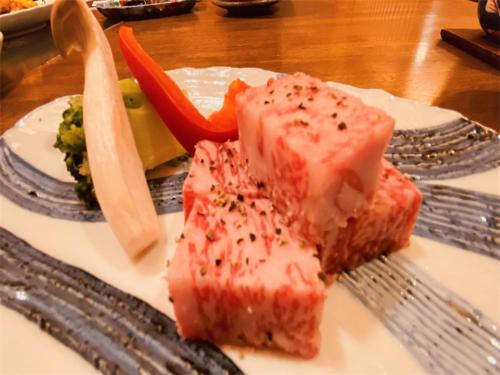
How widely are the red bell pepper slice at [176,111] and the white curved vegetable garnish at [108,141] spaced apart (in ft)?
0.55

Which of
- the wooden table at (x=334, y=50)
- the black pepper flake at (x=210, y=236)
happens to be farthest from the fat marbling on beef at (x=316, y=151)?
the wooden table at (x=334, y=50)

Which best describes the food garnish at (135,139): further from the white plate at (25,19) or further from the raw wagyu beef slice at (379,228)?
the white plate at (25,19)

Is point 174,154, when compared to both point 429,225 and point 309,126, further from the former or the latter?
point 429,225

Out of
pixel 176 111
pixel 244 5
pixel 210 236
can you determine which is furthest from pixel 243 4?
pixel 210 236

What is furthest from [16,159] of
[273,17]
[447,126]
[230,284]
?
[273,17]

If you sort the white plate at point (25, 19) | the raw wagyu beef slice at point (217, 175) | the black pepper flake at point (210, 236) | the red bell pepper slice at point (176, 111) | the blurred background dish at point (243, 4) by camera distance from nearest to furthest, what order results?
the black pepper flake at point (210, 236) < the raw wagyu beef slice at point (217, 175) < the red bell pepper slice at point (176, 111) < the white plate at point (25, 19) < the blurred background dish at point (243, 4)

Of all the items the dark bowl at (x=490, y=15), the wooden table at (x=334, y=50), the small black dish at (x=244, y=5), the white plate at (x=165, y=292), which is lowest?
the white plate at (x=165, y=292)

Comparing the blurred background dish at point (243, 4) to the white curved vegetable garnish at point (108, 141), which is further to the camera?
the blurred background dish at point (243, 4)

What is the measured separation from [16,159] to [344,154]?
6.07 ft

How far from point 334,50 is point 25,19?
3.32m

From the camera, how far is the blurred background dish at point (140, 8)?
16.5 feet

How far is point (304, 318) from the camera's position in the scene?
A: 125 centimetres

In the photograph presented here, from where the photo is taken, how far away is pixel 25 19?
14.3 feet

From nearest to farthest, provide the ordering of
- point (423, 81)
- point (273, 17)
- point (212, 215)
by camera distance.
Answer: point (212, 215), point (423, 81), point (273, 17)
